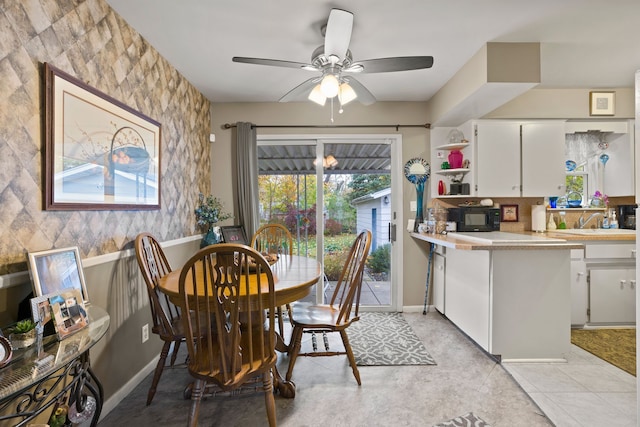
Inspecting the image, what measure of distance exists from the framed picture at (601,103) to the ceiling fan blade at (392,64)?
2.67 meters

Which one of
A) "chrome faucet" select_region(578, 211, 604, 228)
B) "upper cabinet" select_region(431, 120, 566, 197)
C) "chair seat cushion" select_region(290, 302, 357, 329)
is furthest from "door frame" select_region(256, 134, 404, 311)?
"chrome faucet" select_region(578, 211, 604, 228)

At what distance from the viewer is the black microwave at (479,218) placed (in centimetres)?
334

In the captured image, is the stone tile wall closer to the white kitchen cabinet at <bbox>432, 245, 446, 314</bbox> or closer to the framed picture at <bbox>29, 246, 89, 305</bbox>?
the framed picture at <bbox>29, 246, 89, 305</bbox>

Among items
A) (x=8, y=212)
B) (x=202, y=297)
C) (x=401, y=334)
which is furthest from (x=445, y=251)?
(x=8, y=212)

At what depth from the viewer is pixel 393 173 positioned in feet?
12.2

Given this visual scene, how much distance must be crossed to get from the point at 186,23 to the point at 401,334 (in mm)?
3160

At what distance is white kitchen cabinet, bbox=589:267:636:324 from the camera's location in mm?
3035

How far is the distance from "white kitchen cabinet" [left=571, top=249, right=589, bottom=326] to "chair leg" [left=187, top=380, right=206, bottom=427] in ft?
11.4

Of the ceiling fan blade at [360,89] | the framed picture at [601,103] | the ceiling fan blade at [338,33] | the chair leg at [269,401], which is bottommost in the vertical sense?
the chair leg at [269,401]

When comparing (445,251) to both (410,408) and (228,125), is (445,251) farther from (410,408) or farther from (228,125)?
(228,125)

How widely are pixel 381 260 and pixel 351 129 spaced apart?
5.36 feet

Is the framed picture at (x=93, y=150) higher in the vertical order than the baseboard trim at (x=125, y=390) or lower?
higher

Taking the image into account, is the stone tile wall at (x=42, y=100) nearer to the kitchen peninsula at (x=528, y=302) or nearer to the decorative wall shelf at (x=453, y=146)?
the kitchen peninsula at (x=528, y=302)

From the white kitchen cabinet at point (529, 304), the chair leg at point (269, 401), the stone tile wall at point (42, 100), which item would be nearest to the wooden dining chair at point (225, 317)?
the chair leg at point (269, 401)
